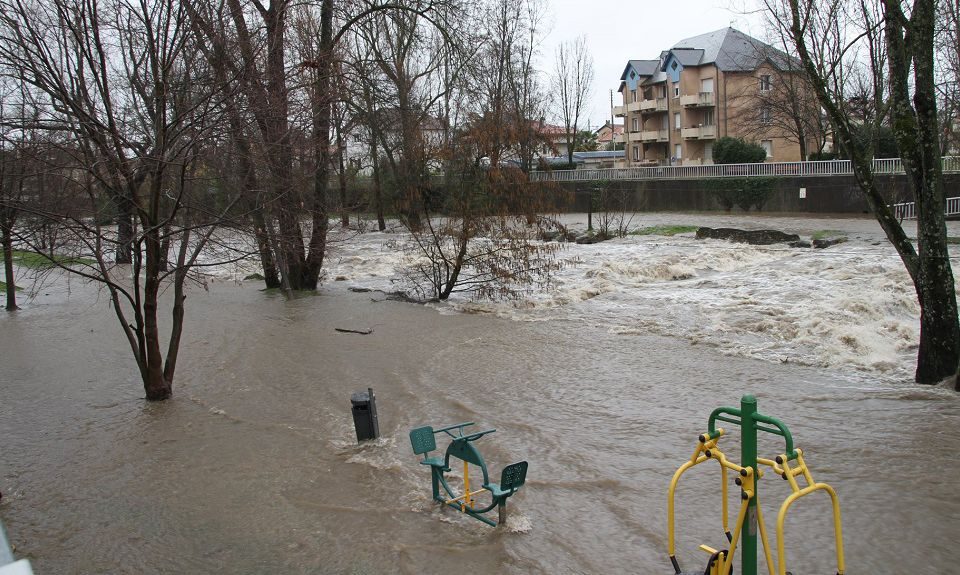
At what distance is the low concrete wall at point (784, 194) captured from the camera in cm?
3081

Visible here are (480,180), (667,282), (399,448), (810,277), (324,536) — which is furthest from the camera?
(667,282)

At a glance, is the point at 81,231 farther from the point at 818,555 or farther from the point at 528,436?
the point at 818,555

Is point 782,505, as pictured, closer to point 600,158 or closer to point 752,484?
point 752,484

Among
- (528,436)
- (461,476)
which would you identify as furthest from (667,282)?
(461,476)

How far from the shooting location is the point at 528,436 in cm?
880

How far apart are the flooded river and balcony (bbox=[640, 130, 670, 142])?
5072 cm

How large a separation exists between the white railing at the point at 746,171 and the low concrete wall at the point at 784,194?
2.09 ft

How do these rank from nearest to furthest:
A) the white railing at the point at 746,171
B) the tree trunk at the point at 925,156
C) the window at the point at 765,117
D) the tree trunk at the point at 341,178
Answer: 1. the tree trunk at the point at 925,156
2. the tree trunk at the point at 341,178
3. the white railing at the point at 746,171
4. the window at the point at 765,117

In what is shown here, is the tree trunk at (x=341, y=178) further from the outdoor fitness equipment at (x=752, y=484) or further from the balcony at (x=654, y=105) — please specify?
the balcony at (x=654, y=105)

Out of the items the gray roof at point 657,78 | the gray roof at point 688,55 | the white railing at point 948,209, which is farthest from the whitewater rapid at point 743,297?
the gray roof at point 657,78

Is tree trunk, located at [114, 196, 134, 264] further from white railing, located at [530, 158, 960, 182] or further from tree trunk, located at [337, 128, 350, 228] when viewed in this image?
white railing, located at [530, 158, 960, 182]

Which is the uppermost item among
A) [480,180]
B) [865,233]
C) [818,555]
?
[480,180]

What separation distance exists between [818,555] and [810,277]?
14.0 m

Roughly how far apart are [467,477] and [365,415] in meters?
2.23
